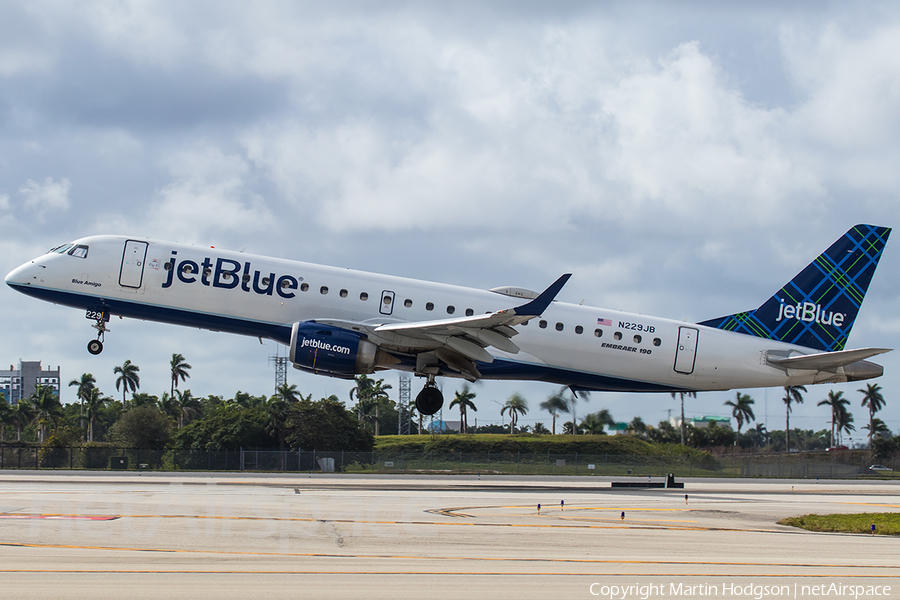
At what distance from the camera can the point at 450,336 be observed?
28844 mm

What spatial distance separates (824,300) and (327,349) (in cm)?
2002

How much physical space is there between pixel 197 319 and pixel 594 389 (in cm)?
1517

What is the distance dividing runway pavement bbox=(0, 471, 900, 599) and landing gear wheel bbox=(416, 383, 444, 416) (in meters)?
8.96

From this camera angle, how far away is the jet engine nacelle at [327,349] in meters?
28.2

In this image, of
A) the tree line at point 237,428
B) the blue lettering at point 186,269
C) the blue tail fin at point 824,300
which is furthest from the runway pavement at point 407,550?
the tree line at point 237,428

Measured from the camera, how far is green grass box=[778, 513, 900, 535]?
1858 cm

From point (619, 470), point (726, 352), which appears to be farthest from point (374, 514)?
point (619, 470)

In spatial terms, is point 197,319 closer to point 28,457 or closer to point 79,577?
point 79,577

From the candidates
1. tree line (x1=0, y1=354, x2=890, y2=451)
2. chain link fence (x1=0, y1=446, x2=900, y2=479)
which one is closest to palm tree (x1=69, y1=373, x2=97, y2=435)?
tree line (x1=0, y1=354, x2=890, y2=451)

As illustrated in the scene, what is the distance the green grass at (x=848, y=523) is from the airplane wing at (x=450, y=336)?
10455 millimetres

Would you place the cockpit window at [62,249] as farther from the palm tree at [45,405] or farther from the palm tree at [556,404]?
the palm tree at [45,405]

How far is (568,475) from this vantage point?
152ft

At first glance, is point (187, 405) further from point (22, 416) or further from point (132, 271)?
point (132, 271)

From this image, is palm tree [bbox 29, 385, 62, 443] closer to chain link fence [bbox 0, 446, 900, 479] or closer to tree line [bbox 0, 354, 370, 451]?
tree line [bbox 0, 354, 370, 451]
